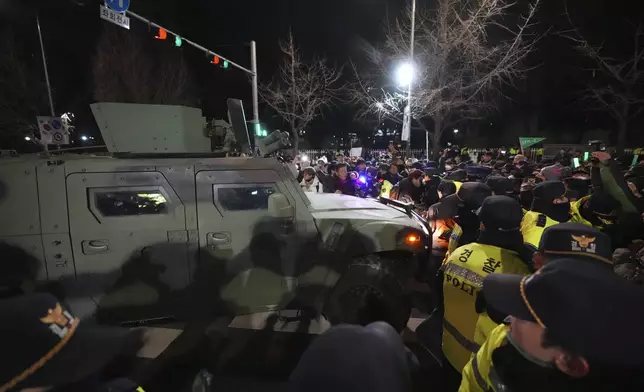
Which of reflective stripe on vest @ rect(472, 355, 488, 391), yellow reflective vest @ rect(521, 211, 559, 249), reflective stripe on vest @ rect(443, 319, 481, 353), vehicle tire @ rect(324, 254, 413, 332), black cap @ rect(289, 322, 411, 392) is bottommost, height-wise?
vehicle tire @ rect(324, 254, 413, 332)

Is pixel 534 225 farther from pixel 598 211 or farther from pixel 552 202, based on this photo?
pixel 598 211

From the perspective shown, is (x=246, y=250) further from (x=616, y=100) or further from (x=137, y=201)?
(x=616, y=100)

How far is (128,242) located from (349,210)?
2513 mm

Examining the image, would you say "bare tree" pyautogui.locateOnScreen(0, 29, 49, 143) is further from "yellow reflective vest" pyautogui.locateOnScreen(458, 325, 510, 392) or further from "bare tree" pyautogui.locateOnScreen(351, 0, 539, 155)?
"yellow reflective vest" pyautogui.locateOnScreen(458, 325, 510, 392)

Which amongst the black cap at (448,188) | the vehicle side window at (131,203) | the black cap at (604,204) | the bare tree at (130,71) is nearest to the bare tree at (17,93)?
the bare tree at (130,71)

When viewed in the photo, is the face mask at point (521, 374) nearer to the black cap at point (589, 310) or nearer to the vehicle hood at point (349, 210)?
the black cap at point (589, 310)

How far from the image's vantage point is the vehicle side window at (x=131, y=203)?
3.61 meters

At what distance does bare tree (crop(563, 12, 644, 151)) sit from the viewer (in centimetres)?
2258

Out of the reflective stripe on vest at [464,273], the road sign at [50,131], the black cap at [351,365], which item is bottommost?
the reflective stripe on vest at [464,273]

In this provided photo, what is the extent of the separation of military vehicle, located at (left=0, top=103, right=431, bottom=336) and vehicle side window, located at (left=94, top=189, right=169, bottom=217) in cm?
1

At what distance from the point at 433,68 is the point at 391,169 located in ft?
26.0

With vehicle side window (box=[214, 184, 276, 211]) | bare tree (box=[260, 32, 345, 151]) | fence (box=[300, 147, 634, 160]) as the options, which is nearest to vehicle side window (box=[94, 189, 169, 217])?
vehicle side window (box=[214, 184, 276, 211])

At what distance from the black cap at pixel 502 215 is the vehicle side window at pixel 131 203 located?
3.01 m

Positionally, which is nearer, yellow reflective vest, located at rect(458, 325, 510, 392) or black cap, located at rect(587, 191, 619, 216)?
yellow reflective vest, located at rect(458, 325, 510, 392)
